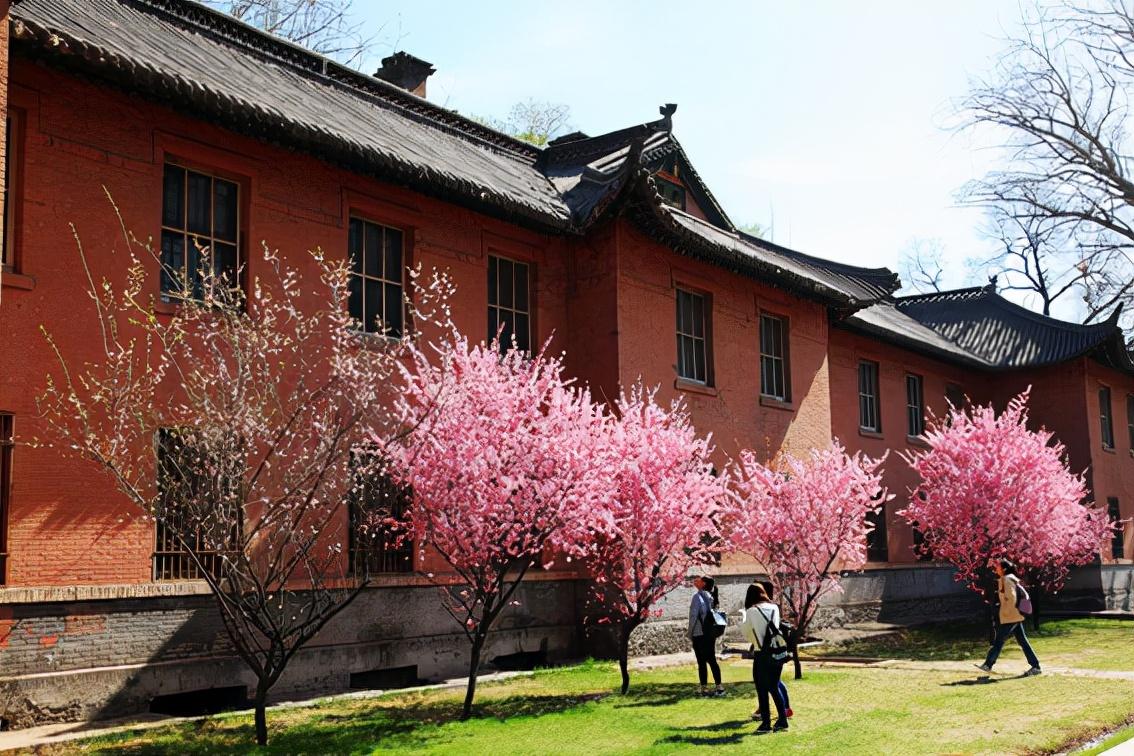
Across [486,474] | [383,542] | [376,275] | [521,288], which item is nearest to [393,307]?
[376,275]

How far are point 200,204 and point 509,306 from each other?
560 centimetres

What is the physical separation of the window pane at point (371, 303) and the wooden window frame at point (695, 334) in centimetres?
611

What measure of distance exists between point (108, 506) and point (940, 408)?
24.3 metres

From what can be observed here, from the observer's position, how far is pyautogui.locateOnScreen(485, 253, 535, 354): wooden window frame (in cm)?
1686

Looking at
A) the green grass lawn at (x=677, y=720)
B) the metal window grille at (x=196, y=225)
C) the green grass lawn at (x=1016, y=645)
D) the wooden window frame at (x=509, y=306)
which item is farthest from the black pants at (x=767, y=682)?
the green grass lawn at (x=1016, y=645)

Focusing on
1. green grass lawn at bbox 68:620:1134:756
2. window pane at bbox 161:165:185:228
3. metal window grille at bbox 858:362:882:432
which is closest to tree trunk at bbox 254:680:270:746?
A: green grass lawn at bbox 68:620:1134:756

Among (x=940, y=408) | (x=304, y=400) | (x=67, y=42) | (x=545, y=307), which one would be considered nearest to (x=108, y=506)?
(x=304, y=400)

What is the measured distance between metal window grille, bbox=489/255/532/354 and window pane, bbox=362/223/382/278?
233 cm

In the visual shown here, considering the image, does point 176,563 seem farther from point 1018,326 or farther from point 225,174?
point 1018,326

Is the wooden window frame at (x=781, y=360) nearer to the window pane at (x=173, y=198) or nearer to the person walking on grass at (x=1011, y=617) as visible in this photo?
the person walking on grass at (x=1011, y=617)

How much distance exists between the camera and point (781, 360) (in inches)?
871

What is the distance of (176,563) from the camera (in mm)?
12055

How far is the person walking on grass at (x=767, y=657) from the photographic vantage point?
10.7 m

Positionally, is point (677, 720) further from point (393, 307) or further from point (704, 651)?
point (393, 307)
